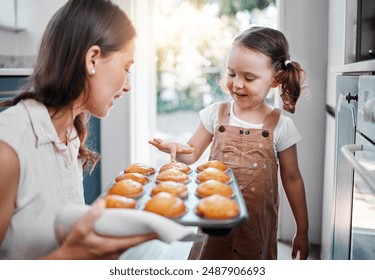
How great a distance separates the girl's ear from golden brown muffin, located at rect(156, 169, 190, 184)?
218 millimetres

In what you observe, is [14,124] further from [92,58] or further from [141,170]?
[141,170]

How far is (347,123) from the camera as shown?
37.9 inches

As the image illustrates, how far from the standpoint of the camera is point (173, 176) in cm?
80

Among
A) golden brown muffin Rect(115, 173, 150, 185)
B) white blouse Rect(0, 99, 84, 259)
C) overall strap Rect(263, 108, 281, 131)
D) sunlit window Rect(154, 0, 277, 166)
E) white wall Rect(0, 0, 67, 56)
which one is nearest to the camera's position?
white blouse Rect(0, 99, 84, 259)

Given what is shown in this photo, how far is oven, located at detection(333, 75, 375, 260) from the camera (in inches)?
27.0

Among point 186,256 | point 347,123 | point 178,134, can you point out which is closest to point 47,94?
point 186,256

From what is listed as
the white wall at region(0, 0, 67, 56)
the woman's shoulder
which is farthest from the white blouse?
the white wall at region(0, 0, 67, 56)

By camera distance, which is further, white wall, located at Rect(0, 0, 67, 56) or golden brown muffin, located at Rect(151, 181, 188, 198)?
white wall, located at Rect(0, 0, 67, 56)

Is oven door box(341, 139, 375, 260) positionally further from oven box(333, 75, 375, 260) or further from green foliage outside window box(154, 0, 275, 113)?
green foliage outside window box(154, 0, 275, 113)

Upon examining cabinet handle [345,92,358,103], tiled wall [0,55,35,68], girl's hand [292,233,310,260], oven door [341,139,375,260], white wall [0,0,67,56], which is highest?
white wall [0,0,67,56]

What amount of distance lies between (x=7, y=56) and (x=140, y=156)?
716 millimetres

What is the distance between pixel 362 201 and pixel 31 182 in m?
0.56

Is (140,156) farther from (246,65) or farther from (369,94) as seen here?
(369,94)

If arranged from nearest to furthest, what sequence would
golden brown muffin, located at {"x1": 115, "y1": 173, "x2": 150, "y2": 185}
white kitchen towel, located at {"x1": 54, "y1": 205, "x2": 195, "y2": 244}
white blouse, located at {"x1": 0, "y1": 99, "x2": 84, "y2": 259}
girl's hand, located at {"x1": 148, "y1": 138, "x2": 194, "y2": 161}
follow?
white kitchen towel, located at {"x1": 54, "y1": 205, "x2": 195, "y2": 244} < white blouse, located at {"x1": 0, "y1": 99, "x2": 84, "y2": 259} < golden brown muffin, located at {"x1": 115, "y1": 173, "x2": 150, "y2": 185} < girl's hand, located at {"x1": 148, "y1": 138, "x2": 194, "y2": 161}
